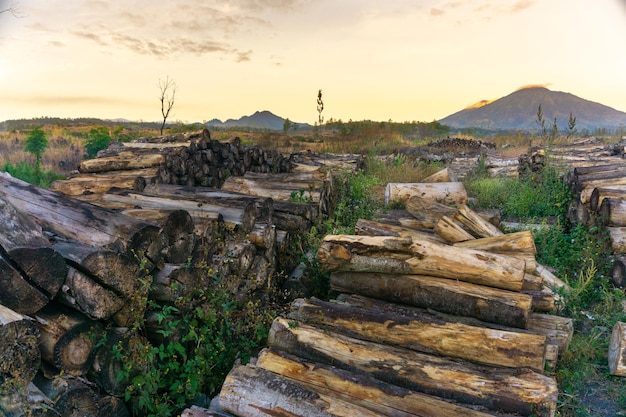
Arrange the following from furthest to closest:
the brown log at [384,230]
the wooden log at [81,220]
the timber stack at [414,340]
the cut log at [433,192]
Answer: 1. the cut log at [433,192]
2. the brown log at [384,230]
3. the wooden log at [81,220]
4. the timber stack at [414,340]

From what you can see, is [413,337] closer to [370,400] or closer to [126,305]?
[370,400]

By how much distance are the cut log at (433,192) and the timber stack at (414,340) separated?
8.16 feet

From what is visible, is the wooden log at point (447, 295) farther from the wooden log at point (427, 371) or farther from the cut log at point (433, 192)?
the cut log at point (433, 192)

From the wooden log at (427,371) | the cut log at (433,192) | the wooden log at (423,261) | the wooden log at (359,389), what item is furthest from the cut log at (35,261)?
the cut log at (433,192)

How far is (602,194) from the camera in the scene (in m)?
6.43

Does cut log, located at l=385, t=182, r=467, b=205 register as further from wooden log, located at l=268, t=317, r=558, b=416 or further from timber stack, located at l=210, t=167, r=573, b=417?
wooden log, located at l=268, t=317, r=558, b=416

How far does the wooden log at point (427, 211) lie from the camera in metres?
6.30

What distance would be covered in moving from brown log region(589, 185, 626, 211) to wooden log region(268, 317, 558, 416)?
430 centimetres

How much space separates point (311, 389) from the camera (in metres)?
3.12

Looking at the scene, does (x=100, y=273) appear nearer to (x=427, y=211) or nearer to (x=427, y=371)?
(x=427, y=371)

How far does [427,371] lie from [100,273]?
245 centimetres

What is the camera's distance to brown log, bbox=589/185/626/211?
20.8 feet

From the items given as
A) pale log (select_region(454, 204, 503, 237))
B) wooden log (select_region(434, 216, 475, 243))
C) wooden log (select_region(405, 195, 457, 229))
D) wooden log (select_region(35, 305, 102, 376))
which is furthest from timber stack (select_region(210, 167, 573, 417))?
Answer: wooden log (select_region(405, 195, 457, 229))

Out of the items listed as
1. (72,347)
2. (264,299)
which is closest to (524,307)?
(264,299)
